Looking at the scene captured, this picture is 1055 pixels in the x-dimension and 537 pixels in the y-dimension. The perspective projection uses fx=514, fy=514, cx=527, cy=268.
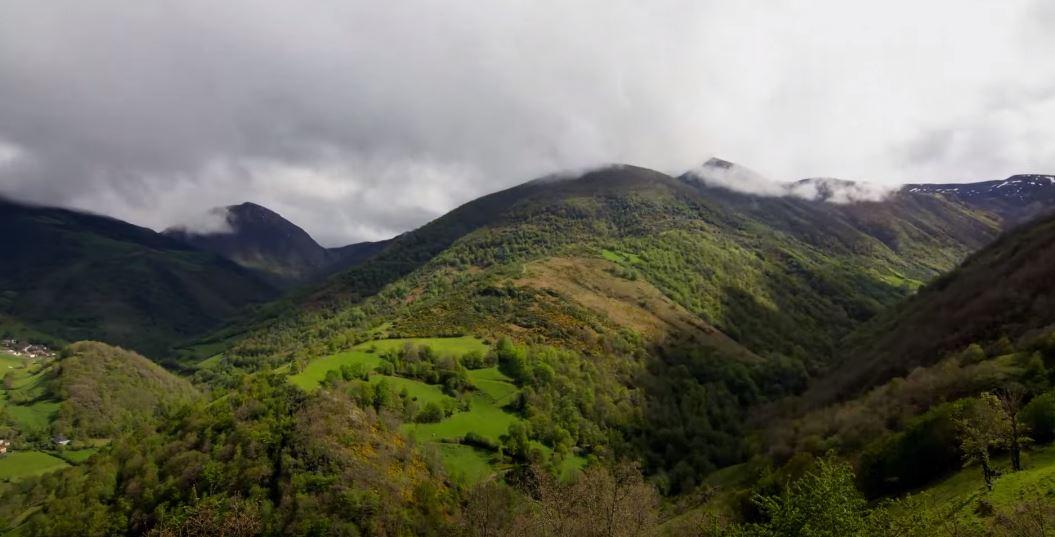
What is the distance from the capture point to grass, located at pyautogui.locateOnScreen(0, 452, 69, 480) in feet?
507

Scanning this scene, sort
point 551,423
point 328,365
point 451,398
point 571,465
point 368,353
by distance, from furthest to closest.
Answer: point 368,353, point 328,365, point 451,398, point 551,423, point 571,465

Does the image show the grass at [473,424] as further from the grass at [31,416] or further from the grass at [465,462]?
the grass at [31,416]

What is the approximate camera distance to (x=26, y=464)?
162250 millimetres

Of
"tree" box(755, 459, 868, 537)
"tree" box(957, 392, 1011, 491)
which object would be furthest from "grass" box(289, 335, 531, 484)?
"tree" box(755, 459, 868, 537)

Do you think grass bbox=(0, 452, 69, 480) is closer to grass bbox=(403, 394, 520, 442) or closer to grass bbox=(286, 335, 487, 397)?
grass bbox=(286, 335, 487, 397)

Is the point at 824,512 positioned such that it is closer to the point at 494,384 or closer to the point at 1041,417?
the point at 1041,417

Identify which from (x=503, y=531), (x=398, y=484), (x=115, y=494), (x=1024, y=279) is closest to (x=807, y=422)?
(x=1024, y=279)

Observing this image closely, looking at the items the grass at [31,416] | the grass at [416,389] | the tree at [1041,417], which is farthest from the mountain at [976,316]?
the grass at [31,416]

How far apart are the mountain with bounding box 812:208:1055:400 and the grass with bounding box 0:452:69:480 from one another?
717 ft

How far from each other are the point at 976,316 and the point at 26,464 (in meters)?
248

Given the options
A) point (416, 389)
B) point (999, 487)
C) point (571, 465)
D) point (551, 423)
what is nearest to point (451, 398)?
point (416, 389)

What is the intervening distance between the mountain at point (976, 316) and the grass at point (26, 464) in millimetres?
218408

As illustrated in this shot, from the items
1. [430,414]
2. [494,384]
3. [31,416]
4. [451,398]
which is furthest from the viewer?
[31,416]

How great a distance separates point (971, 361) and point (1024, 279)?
27837 millimetres
